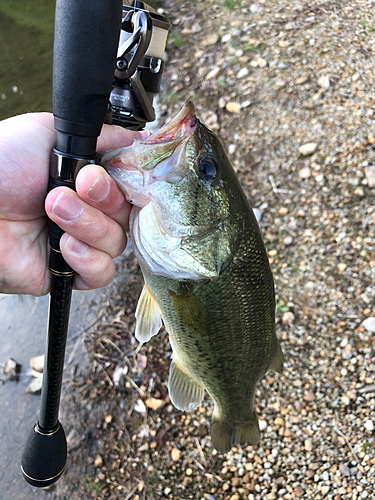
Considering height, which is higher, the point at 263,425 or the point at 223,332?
the point at 223,332

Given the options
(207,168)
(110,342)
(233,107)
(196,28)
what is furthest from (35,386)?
(196,28)

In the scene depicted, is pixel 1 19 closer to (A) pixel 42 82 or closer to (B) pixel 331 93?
(A) pixel 42 82

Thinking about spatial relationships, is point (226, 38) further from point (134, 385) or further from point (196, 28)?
point (134, 385)

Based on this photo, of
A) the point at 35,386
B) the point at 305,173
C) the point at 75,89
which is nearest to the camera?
the point at 75,89

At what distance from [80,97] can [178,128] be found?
0.42m

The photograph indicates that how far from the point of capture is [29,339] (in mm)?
3598

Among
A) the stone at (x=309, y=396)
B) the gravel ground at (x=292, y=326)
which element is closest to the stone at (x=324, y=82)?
the gravel ground at (x=292, y=326)

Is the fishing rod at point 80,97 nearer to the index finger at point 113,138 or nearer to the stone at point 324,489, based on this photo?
the index finger at point 113,138

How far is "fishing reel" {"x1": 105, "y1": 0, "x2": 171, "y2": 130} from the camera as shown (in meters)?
1.51

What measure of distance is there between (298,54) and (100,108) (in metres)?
3.85

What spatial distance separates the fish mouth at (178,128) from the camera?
145 centimetres

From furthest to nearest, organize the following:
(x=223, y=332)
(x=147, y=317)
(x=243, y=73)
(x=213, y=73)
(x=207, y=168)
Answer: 1. (x=213, y=73)
2. (x=243, y=73)
3. (x=147, y=317)
4. (x=223, y=332)
5. (x=207, y=168)

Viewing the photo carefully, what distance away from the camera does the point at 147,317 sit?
1853mm

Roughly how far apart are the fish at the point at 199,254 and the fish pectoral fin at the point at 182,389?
97 millimetres
